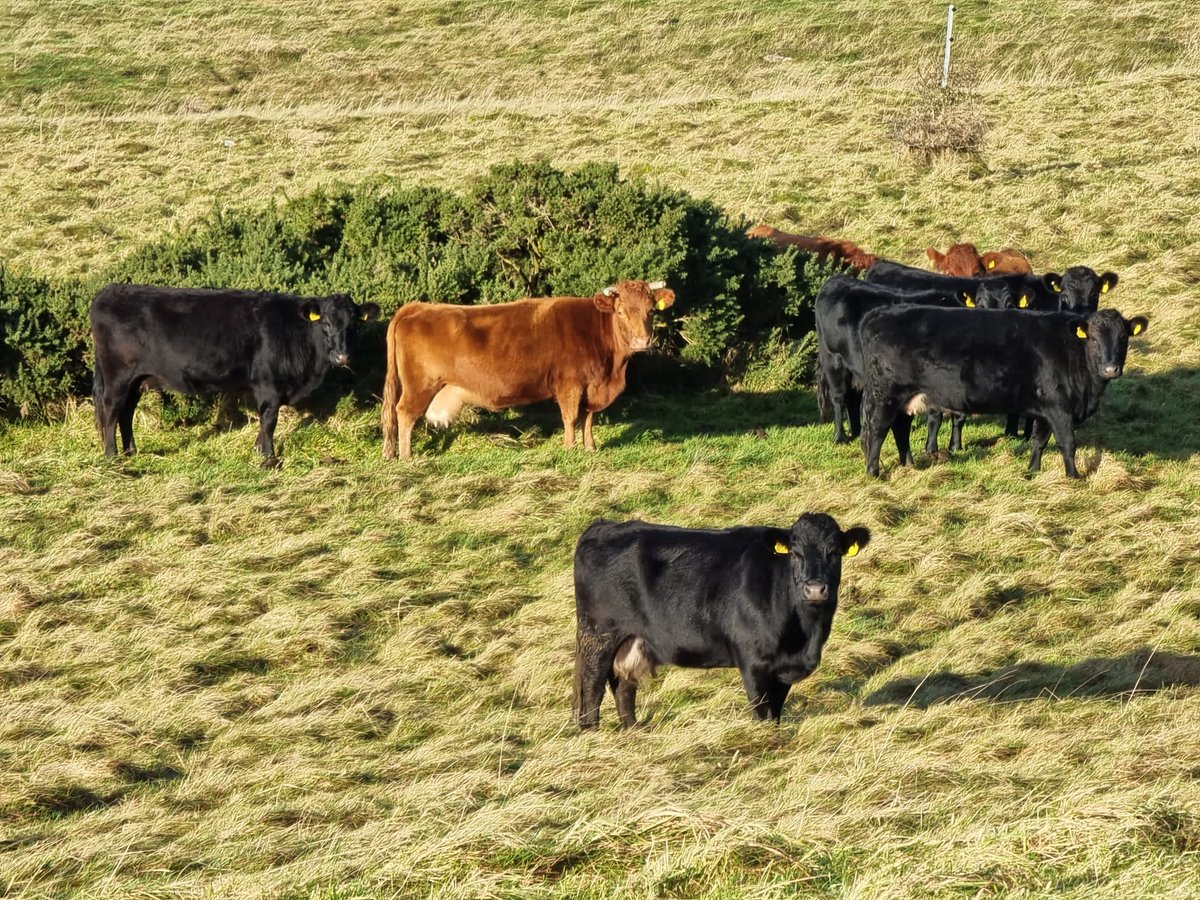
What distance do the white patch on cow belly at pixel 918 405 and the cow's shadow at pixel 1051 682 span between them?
4.52 metres

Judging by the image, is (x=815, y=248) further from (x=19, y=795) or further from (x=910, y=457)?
(x=19, y=795)

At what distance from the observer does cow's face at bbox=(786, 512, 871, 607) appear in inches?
294

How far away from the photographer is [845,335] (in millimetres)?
14797

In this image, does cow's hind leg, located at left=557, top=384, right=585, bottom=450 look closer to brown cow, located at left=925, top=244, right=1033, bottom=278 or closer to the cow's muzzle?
brown cow, located at left=925, top=244, right=1033, bottom=278

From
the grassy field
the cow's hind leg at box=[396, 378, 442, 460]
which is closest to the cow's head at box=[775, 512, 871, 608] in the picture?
the grassy field

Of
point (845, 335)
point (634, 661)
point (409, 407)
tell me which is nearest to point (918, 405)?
point (845, 335)

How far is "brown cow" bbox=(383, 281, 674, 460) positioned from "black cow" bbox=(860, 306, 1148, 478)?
225cm

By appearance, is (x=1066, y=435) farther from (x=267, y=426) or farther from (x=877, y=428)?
(x=267, y=426)

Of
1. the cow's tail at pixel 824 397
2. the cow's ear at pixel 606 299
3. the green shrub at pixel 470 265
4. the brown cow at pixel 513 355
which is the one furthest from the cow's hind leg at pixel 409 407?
the cow's tail at pixel 824 397

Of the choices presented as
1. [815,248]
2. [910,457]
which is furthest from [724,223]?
[910,457]

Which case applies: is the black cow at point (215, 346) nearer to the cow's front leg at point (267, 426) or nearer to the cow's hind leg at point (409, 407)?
the cow's front leg at point (267, 426)

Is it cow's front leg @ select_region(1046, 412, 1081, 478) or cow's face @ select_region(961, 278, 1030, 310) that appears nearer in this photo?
cow's front leg @ select_region(1046, 412, 1081, 478)

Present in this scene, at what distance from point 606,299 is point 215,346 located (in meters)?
3.67

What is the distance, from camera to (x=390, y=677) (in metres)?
9.23
